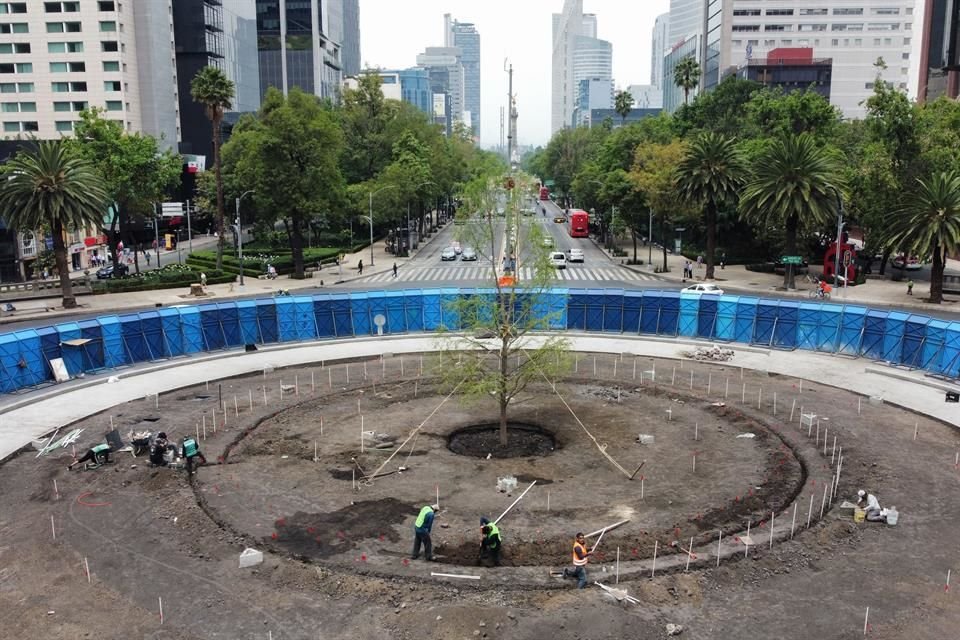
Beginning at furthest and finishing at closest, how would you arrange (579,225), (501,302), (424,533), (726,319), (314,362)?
(579,225) → (726,319) → (314,362) → (501,302) → (424,533)

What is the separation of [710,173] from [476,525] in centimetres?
5399

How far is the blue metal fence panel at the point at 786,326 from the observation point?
45.8 metres

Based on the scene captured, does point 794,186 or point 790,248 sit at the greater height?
point 794,186

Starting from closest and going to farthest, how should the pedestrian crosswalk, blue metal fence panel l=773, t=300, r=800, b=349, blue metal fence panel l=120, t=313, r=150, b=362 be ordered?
blue metal fence panel l=120, t=313, r=150, b=362 → blue metal fence panel l=773, t=300, r=800, b=349 → the pedestrian crosswalk

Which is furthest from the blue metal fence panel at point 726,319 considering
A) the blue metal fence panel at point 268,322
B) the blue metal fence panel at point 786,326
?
the blue metal fence panel at point 268,322

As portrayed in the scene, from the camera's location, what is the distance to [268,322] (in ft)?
158

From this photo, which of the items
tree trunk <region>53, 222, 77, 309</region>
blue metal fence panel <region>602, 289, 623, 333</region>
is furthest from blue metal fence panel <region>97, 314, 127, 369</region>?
blue metal fence panel <region>602, 289, 623, 333</region>

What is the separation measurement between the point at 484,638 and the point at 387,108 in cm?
11074

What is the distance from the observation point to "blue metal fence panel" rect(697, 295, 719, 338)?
4812 cm

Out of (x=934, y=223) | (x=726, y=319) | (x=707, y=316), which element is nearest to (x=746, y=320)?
(x=726, y=319)

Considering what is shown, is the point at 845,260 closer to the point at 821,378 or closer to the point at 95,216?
the point at 821,378

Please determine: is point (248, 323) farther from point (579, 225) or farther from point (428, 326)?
point (579, 225)

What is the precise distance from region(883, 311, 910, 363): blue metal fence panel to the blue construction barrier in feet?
0.16

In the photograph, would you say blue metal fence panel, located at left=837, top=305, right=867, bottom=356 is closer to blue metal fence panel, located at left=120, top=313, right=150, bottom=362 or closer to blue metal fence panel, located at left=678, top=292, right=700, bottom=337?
blue metal fence panel, located at left=678, top=292, right=700, bottom=337
